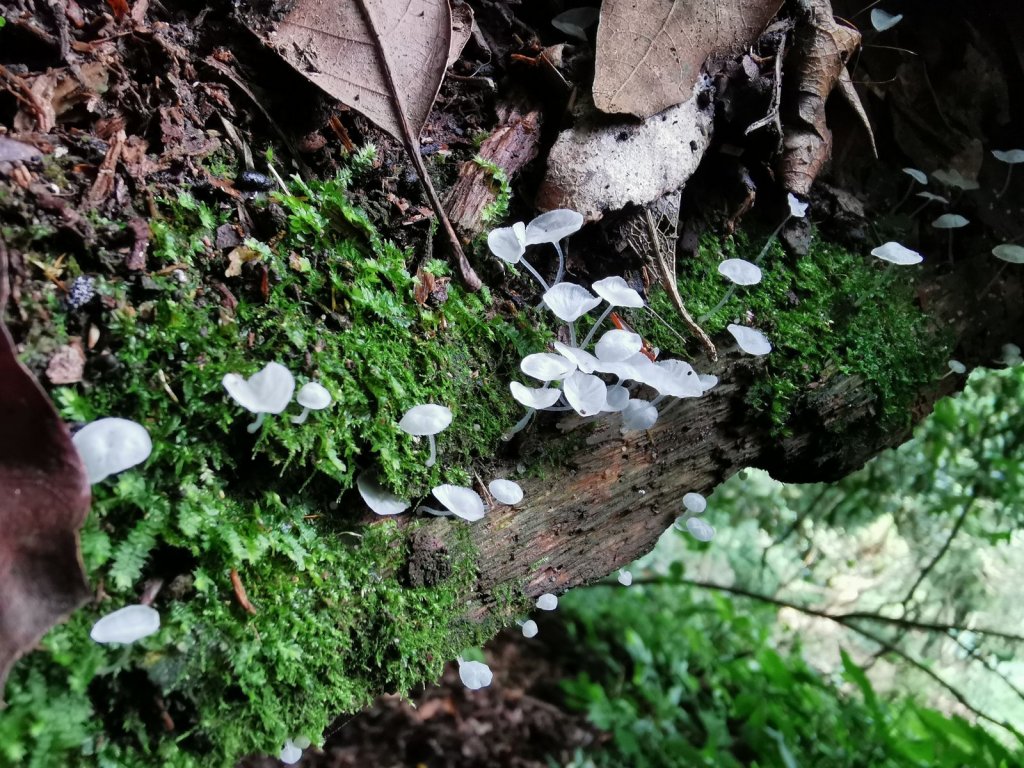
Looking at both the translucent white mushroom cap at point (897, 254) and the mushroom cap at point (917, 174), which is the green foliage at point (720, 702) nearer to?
the translucent white mushroom cap at point (897, 254)

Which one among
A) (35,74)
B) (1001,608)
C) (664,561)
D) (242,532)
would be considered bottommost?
(664,561)

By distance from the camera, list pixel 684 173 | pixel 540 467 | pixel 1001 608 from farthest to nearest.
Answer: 1. pixel 1001 608
2. pixel 684 173
3. pixel 540 467

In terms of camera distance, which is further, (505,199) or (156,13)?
(505,199)

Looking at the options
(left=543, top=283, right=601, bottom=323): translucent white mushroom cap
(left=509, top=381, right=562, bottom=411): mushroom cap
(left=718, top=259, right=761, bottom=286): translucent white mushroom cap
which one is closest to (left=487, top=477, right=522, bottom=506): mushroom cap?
(left=509, top=381, right=562, bottom=411): mushroom cap

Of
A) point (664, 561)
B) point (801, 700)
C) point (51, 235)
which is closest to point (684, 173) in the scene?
point (51, 235)

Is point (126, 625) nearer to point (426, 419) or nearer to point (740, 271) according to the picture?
point (426, 419)

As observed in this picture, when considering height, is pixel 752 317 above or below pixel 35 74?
below

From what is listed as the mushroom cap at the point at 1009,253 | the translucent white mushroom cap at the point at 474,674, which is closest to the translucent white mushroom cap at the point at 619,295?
the translucent white mushroom cap at the point at 474,674

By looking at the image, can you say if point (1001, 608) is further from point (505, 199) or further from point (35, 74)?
point (35, 74)
